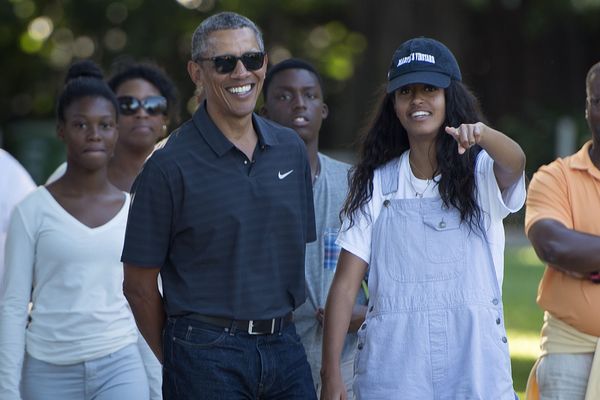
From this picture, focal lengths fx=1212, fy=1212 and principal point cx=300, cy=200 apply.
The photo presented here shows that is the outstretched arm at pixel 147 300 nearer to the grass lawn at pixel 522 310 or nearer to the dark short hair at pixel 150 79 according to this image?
the dark short hair at pixel 150 79

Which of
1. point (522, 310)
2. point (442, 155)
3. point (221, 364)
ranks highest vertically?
point (442, 155)

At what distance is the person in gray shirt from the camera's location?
249 inches

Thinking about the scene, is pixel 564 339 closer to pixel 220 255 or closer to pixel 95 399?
pixel 220 255

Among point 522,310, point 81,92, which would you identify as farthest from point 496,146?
point 522,310

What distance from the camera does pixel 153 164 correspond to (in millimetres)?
4969

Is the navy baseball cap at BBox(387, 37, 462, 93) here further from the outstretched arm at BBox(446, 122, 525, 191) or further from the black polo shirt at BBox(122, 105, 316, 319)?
the black polo shirt at BBox(122, 105, 316, 319)

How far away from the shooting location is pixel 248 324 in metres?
4.96

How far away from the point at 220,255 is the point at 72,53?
75.6 feet

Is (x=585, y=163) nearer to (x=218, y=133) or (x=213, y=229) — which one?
(x=218, y=133)

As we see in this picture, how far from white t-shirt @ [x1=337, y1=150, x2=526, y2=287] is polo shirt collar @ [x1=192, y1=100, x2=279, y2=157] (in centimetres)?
50

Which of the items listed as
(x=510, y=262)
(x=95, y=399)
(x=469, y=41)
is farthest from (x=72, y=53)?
(x=95, y=399)

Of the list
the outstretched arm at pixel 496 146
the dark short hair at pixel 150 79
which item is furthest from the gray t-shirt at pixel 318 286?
the dark short hair at pixel 150 79

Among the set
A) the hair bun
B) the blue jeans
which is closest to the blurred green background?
the hair bun

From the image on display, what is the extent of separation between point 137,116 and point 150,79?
0.44 meters
